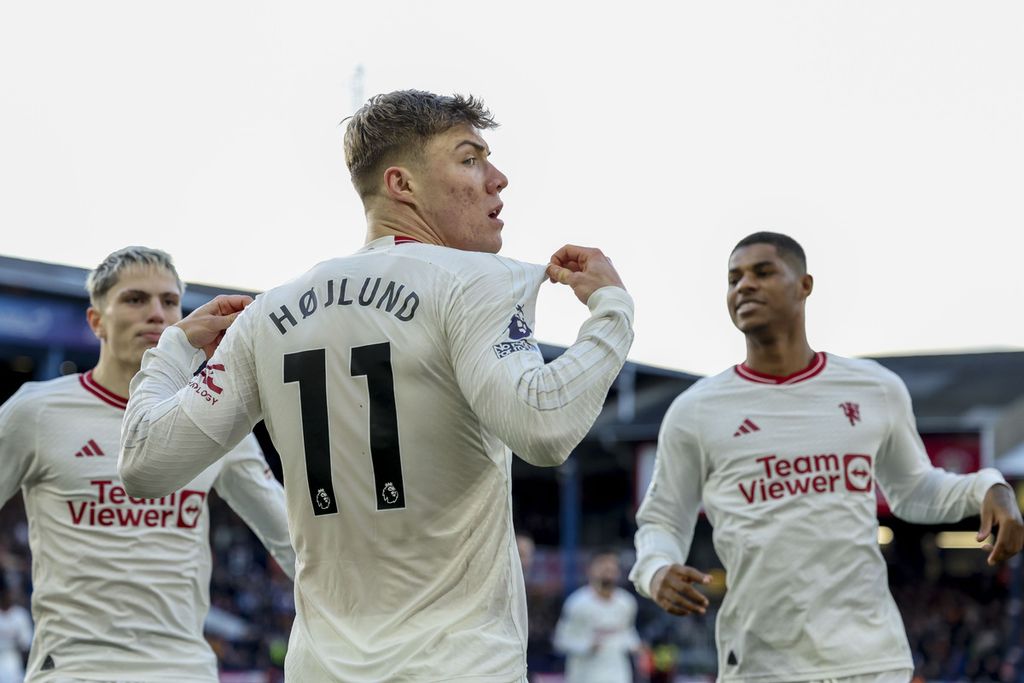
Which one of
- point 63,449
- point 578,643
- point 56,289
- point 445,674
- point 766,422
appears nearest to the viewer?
point 445,674

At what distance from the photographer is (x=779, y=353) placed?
229 inches

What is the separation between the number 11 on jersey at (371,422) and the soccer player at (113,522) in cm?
206

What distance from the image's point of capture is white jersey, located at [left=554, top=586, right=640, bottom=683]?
52.5ft

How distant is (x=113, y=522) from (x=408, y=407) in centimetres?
252

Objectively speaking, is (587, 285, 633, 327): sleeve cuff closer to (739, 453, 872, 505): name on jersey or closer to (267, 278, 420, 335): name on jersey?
(267, 278, 420, 335): name on jersey

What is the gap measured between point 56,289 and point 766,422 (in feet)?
54.5

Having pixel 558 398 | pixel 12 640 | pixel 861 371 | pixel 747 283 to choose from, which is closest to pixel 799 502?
pixel 861 371

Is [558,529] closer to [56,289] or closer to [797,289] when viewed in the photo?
[56,289]

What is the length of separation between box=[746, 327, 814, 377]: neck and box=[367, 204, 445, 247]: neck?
2819 millimetres

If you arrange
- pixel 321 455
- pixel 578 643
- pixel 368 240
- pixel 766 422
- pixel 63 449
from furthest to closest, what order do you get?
→ pixel 578 643 → pixel 766 422 → pixel 63 449 → pixel 368 240 → pixel 321 455

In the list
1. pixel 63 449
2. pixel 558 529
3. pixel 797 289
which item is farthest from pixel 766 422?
pixel 558 529

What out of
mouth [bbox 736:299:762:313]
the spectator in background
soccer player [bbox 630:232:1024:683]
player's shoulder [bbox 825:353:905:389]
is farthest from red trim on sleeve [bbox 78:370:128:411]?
the spectator in background

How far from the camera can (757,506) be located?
17.8 feet

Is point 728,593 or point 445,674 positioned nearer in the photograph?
point 445,674
